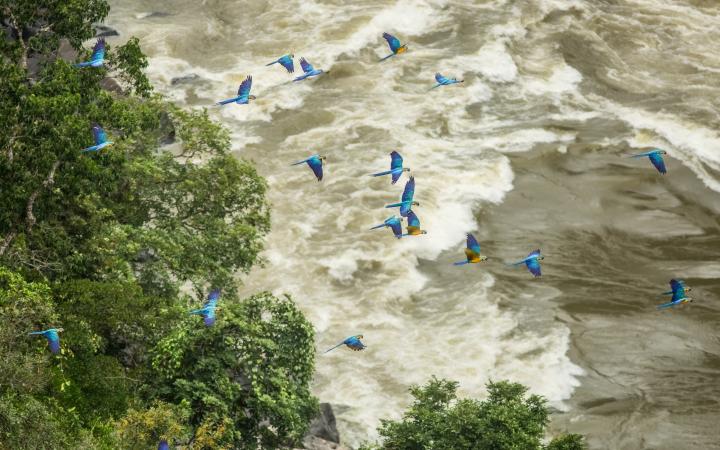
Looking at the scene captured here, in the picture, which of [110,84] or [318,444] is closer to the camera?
[318,444]

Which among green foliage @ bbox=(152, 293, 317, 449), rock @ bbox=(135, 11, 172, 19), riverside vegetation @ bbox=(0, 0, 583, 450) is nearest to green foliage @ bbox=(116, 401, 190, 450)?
riverside vegetation @ bbox=(0, 0, 583, 450)

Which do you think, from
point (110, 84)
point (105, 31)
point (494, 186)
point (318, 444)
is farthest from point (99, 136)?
point (105, 31)

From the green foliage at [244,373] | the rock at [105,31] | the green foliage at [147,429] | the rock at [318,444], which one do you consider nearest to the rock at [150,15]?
the rock at [105,31]

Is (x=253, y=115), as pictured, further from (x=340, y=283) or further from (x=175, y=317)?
(x=175, y=317)

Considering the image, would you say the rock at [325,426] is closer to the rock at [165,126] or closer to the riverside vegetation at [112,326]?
the riverside vegetation at [112,326]

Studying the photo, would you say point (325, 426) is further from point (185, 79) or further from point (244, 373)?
point (185, 79)

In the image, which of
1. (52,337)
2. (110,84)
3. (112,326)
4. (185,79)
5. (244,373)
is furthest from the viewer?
(185,79)
